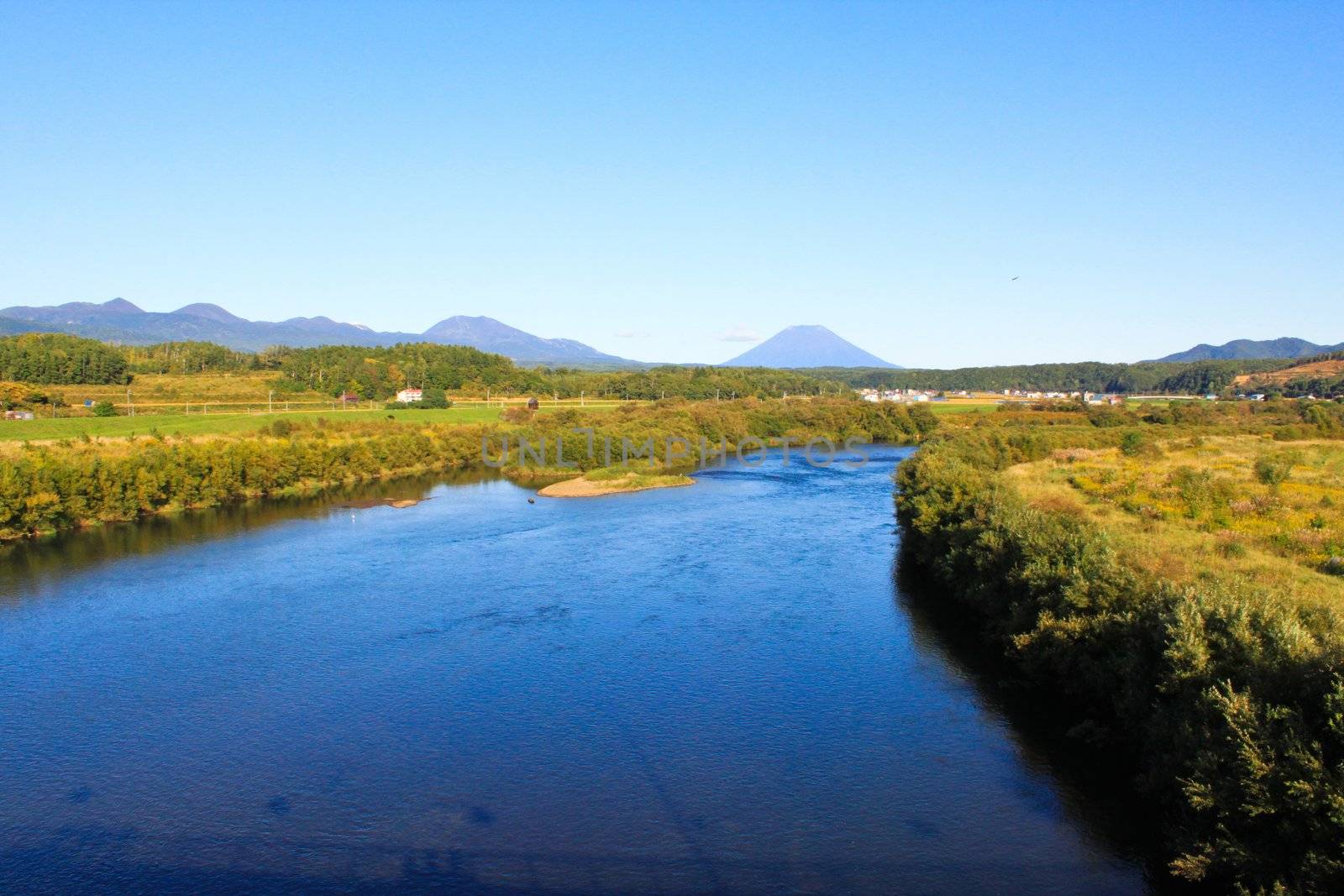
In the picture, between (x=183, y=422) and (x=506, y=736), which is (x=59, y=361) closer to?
(x=183, y=422)

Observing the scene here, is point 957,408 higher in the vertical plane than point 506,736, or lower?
higher

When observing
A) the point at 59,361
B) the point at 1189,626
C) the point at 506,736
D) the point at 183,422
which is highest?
the point at 59,361

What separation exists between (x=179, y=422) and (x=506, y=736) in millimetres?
52086

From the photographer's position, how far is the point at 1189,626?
46.1ft

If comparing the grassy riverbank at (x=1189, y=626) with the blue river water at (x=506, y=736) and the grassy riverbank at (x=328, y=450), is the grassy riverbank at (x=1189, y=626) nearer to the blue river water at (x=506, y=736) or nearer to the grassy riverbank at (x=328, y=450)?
the blue river water at (x=506, y=736)

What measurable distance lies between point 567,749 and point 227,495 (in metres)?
35.2

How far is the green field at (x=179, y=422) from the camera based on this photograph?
5028 centimetres

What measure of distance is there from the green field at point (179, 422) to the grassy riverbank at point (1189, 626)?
148 feet

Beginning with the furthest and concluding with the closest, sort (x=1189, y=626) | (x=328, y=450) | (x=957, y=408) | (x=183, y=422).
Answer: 1. (x=957, y=408)
2. (x=183, y=422)
3. (x=328, y=450)
4. (x=1189, y=626)

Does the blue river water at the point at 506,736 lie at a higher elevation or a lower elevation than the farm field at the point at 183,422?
lower

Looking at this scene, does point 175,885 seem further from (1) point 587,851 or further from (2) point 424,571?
(2) point 424,571

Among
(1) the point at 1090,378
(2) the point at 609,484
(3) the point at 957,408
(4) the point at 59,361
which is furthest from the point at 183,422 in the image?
(1) the point at 1090,378

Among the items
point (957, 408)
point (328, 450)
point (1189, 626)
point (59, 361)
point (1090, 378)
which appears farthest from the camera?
Answer: point (1090, 378)

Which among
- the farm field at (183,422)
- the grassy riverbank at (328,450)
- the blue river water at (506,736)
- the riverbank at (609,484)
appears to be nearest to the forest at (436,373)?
the farm field at (183,422)
